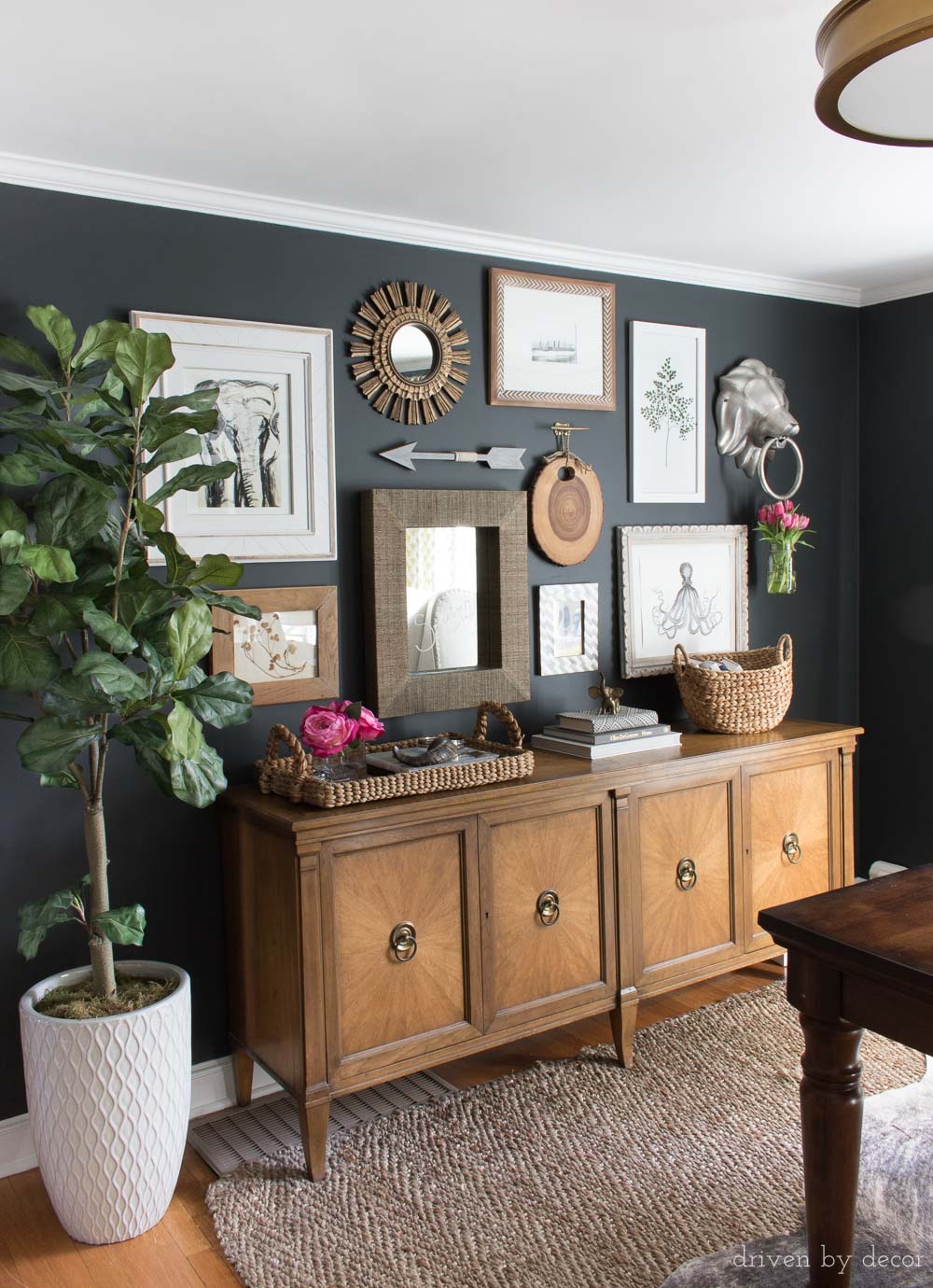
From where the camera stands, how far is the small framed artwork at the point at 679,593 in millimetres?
3826

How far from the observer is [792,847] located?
3568 millimetres

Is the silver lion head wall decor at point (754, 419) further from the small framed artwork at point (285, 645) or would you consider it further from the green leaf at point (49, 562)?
the green leaf at point (49, 562)

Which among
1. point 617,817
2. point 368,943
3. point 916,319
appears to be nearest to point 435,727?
point 617,817

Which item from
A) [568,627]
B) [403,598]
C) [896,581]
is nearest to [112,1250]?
[403,598]

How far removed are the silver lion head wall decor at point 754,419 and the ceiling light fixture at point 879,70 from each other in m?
2.10

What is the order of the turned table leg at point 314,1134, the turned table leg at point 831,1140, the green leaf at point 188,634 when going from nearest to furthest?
1. the turned table leg at point 831,1140
2. the green leaf at point 188,634
3. the turned table leg at point 314,1134

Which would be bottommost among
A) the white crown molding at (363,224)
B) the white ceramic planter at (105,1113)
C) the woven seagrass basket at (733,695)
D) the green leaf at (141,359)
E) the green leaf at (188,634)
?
the white ceramic planter at (105,1113)

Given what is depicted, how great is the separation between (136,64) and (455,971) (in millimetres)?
2195

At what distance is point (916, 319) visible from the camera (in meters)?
4.23

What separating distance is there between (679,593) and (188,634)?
2.14m

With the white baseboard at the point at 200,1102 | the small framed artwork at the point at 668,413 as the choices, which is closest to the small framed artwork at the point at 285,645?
the white baseboard at the point at 200,1102

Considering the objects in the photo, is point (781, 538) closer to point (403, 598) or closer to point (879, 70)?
point (403, 598)

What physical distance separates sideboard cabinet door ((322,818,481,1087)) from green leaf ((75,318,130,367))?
1248 mm

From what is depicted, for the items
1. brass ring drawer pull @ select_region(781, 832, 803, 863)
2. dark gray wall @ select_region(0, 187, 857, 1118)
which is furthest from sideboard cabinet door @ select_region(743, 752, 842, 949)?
dark gray wall @ select_region(0, 187, 857, 1118)
